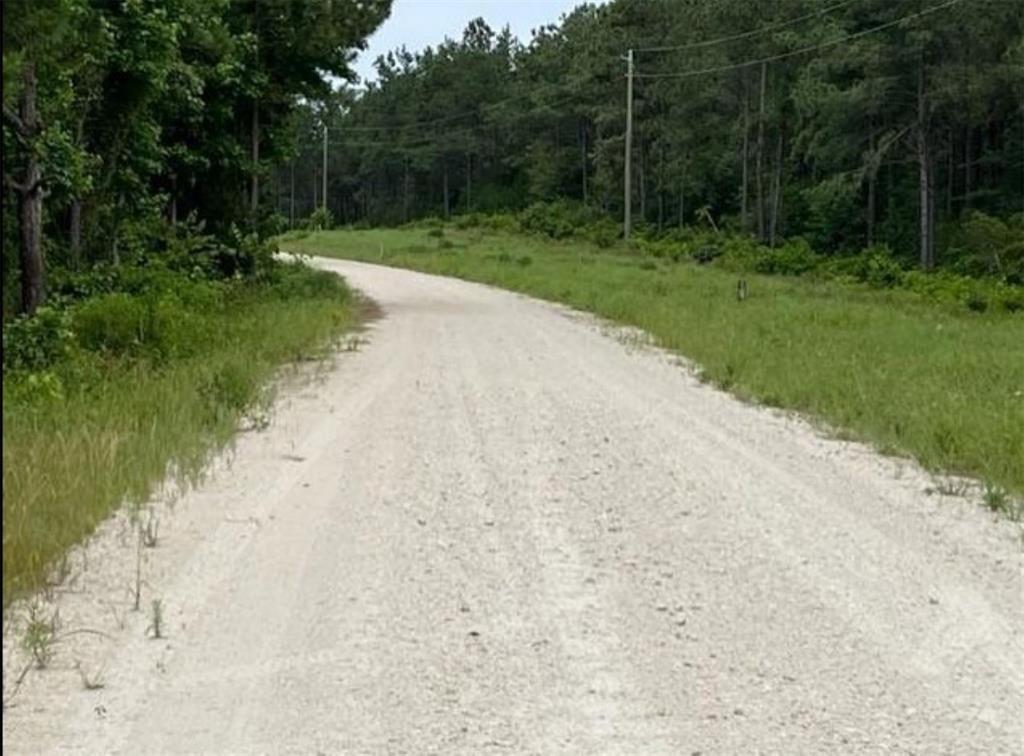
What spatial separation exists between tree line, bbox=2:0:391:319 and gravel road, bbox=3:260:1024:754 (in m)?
3.40

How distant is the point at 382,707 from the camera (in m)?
4.45

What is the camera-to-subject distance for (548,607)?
562 cm

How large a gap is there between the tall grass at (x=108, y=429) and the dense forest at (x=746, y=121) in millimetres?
20206

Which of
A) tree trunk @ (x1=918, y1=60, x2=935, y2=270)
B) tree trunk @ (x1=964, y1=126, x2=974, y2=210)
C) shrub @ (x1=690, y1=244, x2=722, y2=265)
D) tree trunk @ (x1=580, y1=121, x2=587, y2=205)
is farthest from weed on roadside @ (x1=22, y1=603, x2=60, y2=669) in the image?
tree trunk @ (x1=580, y1=121, x2=587, y2=205)

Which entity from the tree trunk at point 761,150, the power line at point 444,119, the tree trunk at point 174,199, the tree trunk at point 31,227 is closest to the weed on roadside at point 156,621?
the tree trunk at point 31,227

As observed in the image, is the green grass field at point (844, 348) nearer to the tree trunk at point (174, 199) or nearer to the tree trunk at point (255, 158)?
the tree trunk at point (255, 158)

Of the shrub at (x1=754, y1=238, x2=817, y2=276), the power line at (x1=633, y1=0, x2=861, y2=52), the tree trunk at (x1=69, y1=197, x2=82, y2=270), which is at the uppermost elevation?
the power line at (x1=633, y1=0, x2=861, y2=52)

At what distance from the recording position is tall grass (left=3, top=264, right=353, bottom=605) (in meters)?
6.32

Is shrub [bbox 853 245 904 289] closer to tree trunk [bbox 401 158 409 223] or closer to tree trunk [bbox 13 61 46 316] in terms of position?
tree trunk [bbox 13 61 46 316]

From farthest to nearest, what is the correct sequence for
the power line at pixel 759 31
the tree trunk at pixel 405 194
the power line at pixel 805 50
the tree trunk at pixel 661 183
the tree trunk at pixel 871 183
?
the tree trunk at pixel 405 194
the tree trunk at pixel 661 183
the power line at pixel 759 31
the tree trunk at pixel 871 183
the power line at pixel 805 50

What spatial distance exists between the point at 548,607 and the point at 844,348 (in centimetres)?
1195

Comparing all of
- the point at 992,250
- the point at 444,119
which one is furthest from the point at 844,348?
the point at 444,119

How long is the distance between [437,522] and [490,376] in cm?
675

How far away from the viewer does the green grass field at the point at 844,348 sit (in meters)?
9.85
